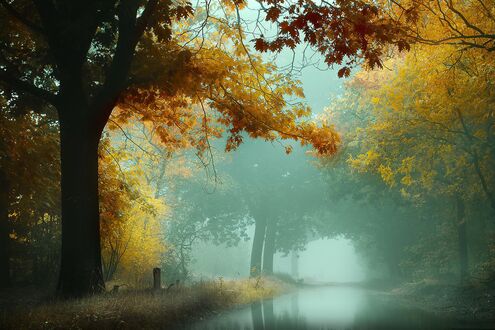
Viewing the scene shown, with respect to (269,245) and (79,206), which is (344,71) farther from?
(269,245)

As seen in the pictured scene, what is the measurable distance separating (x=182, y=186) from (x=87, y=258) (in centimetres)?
2900

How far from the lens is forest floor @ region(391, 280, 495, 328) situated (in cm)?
1234

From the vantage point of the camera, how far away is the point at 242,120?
11094 millimetres

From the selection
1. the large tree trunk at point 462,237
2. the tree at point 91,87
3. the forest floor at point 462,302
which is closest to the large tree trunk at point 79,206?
the tree at point 91,87

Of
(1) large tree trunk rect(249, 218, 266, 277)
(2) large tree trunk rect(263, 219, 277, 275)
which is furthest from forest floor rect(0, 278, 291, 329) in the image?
(2) large tree trunk rect(263, 219, 277, 275)

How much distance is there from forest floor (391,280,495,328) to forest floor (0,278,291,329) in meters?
6.66

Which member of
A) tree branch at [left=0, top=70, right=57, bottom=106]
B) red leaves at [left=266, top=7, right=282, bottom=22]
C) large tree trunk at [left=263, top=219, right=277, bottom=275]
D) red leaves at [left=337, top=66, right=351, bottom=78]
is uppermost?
red leaves at [left=266, top=7, right=282, bottom=22]

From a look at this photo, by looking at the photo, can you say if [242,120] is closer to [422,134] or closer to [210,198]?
[422,134]

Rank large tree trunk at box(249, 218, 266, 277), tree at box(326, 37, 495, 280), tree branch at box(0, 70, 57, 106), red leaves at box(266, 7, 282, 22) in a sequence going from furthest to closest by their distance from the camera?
large tree trunk at box(249, 218, 266, 277)
tree at box(326, 37, 495, 280)
tree branch at box(0, 70, 57, 106)
red leaves at box(266, 7, 282, 22)

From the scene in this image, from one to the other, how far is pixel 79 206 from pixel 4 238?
6.03m

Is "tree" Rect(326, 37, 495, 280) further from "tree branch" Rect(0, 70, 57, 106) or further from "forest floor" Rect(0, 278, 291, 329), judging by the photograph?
"tree branch" Rect(0, 70, 57, 106)

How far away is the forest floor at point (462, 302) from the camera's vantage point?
12337 mm

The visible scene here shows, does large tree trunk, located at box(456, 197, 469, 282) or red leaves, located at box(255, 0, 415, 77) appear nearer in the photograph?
red leaves, located at box(255, 0, 415, 77)

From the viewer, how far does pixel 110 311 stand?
796cm
